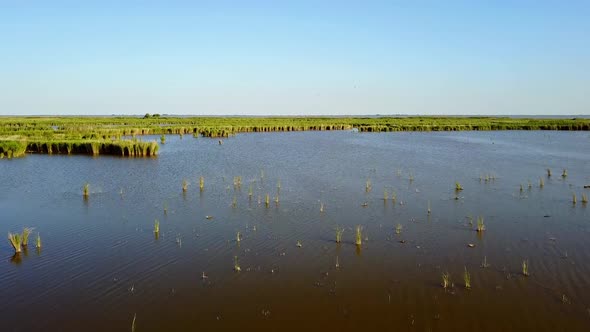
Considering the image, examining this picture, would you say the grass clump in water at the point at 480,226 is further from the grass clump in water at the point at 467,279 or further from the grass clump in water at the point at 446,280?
the grass clump in water at the point at 446,280

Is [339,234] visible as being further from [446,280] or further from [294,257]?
[446,280]

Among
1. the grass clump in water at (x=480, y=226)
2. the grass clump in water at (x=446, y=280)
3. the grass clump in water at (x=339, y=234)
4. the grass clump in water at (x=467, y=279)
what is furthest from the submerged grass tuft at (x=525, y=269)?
the grass clump in water at (x=339, y=234)

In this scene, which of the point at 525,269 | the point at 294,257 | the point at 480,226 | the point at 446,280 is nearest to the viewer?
the point at 446,280

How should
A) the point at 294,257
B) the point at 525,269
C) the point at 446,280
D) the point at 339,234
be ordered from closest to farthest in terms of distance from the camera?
the point at 446,280 < the point at 525,269 < the point at 294,257 < the point at 339,234

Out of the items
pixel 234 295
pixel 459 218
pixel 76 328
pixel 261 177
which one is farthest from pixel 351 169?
pixel 76 328

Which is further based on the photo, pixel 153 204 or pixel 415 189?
pixel 415 189

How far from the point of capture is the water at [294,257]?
8234 millimetres

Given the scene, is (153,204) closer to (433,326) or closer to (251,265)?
(251,265)

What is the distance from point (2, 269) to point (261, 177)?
14.5m

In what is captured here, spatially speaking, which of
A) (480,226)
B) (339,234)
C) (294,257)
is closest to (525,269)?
(480,226)

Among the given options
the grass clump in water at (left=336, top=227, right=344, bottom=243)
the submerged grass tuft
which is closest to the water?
the submerged grass tuft

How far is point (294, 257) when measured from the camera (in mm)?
11312

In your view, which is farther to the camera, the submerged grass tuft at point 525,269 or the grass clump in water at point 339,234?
the grass clump in water at point 339,234

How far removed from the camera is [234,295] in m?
9.08
